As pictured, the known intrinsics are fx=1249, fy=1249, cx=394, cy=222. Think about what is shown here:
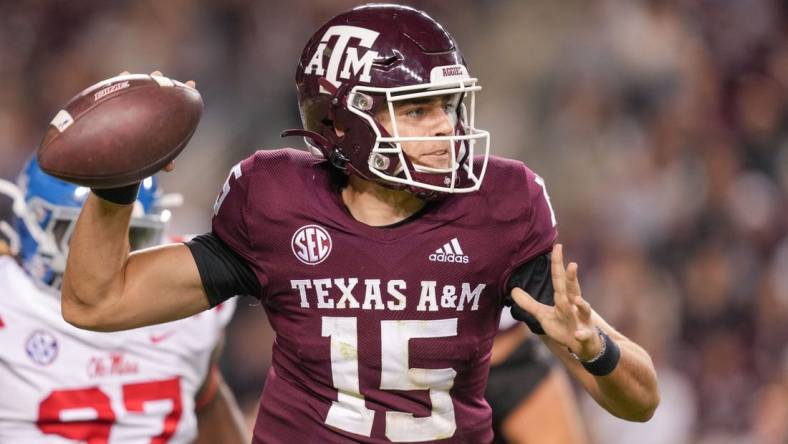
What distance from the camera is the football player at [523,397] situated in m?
3.38

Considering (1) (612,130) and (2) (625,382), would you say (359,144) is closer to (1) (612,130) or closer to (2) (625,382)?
(2) (625,382)

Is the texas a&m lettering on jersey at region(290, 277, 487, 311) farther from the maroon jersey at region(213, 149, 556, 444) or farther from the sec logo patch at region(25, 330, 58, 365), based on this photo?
the sec logo patch at region(25, 330, 58, 365)

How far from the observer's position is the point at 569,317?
2.24 meters

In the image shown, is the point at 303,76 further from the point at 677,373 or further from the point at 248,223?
the point at 677,373

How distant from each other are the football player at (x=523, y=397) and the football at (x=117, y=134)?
1.36 m

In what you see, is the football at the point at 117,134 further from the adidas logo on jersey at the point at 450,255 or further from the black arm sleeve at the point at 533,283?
the black arm sleeve at the point at 533,283

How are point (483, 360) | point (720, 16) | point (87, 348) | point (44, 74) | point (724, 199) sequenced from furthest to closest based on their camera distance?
1. point (720, 16)
2. point (724, 199)
3. point (44, 74)
4. point (87, 348)
5. point (483, 360)

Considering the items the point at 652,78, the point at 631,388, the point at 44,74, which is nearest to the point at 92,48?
the point at 44,74

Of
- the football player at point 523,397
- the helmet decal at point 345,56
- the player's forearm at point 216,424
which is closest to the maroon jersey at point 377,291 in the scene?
the helmet decal at point 345,56

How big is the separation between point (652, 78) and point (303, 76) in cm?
463

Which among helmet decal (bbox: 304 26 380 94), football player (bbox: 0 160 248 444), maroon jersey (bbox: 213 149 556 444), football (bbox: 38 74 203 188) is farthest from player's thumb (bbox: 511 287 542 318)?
football player (bbox: 0 160 248 444)

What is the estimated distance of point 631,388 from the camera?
2373 millimetres

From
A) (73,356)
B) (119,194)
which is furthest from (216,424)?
(119,194)

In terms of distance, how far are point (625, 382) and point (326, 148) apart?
74 cm
